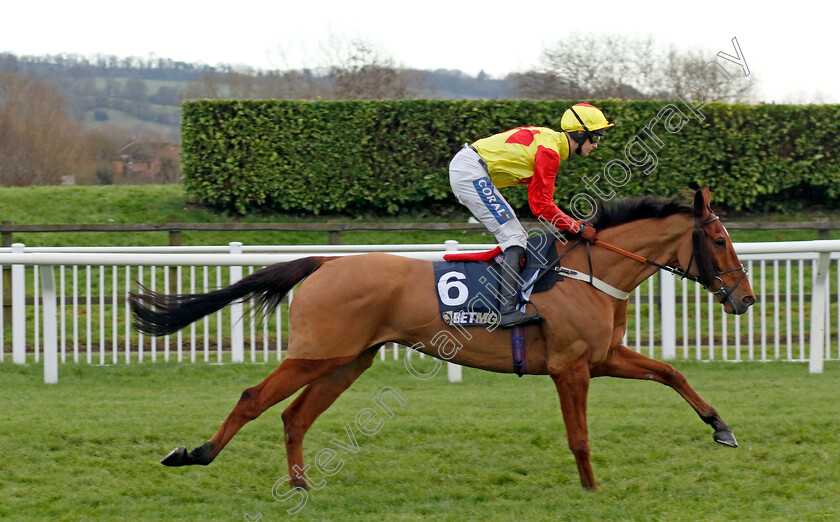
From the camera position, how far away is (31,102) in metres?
21.4

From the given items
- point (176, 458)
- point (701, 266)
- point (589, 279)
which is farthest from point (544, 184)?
point (176, 458)

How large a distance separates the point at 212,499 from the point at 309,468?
582mm

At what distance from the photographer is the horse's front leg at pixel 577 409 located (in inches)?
154

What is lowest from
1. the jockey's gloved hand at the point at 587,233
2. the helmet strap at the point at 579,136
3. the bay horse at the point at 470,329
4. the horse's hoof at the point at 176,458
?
the horse's hoof at the point at 176,458

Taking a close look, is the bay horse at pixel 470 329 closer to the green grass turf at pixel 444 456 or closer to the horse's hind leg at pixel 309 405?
the horse's hind leg at pixel 309 405

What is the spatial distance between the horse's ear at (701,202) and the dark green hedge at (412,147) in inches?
330

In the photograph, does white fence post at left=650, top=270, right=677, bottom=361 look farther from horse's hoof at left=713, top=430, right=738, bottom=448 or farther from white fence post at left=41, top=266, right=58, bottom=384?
white fence post at left=41, top=266, right=58, bottom=384

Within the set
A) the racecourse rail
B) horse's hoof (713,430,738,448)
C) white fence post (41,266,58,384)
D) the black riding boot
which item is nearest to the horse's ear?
the black riding boot

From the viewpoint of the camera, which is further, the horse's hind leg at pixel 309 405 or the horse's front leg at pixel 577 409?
the horse's hind leg at pixel 309 405

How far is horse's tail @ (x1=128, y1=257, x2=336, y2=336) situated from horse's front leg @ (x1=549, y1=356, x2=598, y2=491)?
4.15ft

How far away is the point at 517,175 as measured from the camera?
13.8ft

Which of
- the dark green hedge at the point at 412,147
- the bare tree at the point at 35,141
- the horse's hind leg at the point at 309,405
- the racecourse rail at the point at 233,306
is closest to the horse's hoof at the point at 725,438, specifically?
the horse's hind leg at the point at 309,405

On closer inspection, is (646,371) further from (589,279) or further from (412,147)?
(412,147)

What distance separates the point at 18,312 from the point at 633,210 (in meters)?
4.72
